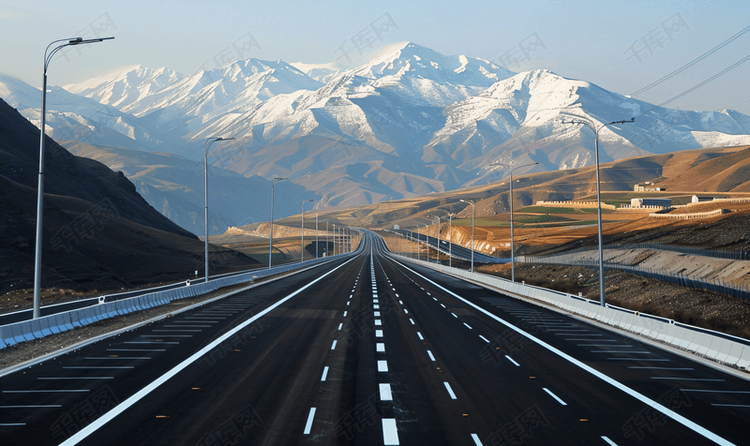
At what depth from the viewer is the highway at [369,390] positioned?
474 inches

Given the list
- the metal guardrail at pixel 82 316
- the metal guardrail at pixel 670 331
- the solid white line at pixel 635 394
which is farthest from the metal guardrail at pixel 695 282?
the metal guardrail at pixel 82 316

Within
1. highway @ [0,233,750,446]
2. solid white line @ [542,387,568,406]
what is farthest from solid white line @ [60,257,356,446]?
solid white line @ [542,387,568,406]

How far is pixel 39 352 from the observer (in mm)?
19859

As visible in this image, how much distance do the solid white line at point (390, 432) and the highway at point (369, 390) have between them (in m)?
0.04

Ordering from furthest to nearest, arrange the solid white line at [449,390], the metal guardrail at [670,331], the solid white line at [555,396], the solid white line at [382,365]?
the metal guardrail at [670,331], the solid white line at [382,365], the solid white line at [449,390], the solid white line at [555,396]

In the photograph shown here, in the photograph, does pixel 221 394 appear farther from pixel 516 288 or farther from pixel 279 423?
pixel 516 288

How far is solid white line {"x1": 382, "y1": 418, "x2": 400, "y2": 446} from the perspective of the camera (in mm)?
11492

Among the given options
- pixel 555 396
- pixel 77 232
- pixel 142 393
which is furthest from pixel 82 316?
pixel 77 232

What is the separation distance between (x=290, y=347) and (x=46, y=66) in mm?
13354

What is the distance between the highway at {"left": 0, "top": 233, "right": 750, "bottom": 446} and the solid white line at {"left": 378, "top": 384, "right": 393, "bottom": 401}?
0.24ft

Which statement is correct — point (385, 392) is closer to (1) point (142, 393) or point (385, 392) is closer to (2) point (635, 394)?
(1) point (142, 393)

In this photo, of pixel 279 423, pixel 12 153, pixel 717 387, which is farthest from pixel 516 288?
pixel 12 153

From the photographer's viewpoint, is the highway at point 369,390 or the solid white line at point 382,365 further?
the solid white line at point 382,365

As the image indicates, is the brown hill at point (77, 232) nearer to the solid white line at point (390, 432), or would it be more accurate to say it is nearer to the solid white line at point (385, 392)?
the solid white line at point (385, 392)
